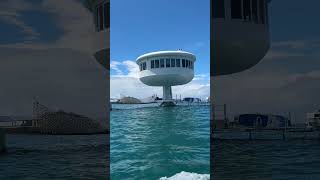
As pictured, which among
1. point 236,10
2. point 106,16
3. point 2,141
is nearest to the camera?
point 2,141

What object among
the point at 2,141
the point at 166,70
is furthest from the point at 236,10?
the point at 166,70

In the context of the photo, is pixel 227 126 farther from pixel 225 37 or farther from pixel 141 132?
pixel 141 132

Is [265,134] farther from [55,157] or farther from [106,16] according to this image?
[55,157]

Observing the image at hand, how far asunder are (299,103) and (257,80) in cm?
89

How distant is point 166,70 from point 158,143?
868 centimetres

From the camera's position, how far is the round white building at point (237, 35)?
21.0 ft

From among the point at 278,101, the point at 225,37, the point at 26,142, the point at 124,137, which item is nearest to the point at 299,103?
the point at 278,101

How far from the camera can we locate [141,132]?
15227mm

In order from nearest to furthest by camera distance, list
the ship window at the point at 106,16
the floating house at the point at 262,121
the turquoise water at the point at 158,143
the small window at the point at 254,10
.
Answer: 1. the floating house at the point at 262,121
2. the small window at the point at 254,10
3. the ship window at the point at 106,16
4. the turquoise water at the point at 158,143

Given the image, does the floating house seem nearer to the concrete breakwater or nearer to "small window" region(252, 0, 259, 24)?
"small window" region(252, 0, 259, 24)

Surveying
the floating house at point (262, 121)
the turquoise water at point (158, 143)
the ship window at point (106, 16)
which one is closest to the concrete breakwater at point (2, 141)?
the ship window at point (106, 16)

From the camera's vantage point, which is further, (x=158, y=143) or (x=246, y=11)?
(x=158, y=143)

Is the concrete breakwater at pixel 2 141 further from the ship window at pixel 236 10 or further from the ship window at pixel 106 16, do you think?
the ship window at pixel 236 10

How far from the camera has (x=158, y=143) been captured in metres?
14.8
